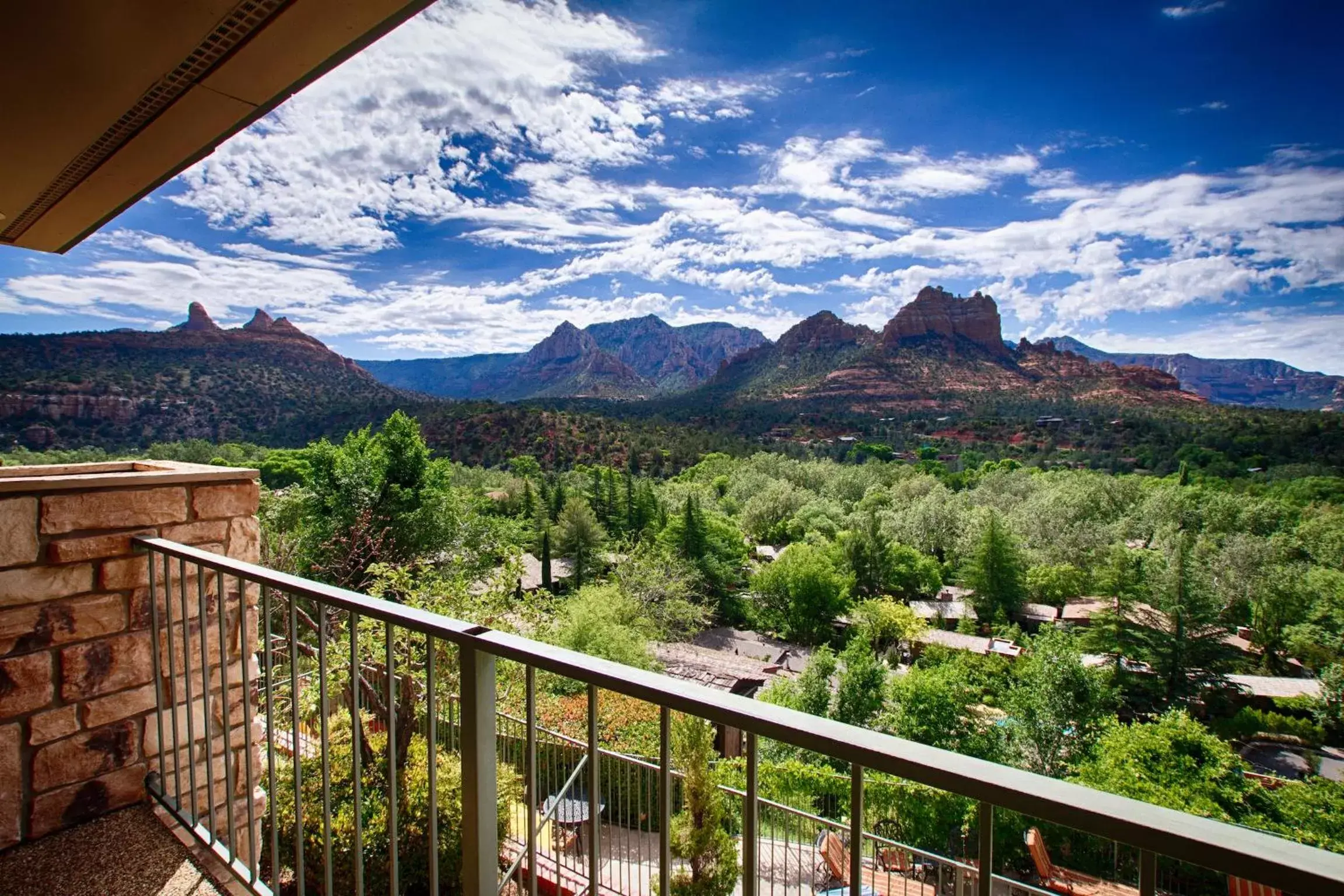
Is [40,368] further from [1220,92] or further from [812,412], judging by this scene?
[1220,92]

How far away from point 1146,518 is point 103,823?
35.0m

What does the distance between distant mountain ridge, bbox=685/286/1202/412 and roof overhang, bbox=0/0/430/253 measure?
66130 mm

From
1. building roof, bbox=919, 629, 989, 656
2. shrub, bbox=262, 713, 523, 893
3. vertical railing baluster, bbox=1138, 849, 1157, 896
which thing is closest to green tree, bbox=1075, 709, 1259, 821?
building roof, bbox=919, 629, 989, 656

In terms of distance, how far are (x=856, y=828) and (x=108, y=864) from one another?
97.0 inches

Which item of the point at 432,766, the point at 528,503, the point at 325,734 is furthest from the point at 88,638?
the point at 528,503

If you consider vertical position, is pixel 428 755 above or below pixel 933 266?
below

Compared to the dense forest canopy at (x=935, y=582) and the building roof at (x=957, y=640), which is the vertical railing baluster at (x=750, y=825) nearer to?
the dense forest canopy at (x=935, y=582)

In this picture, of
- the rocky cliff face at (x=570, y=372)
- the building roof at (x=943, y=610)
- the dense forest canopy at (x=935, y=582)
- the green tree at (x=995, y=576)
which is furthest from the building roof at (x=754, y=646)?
the rocky cliff face at (x=570, y=372)

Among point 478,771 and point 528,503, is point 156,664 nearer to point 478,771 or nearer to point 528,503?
point 478,771

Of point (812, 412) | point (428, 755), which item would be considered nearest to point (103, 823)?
point (428, 755)

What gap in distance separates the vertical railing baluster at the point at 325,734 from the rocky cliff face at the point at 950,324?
263ft

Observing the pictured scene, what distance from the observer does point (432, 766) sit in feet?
4.01

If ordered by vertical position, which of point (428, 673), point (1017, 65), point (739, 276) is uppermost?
→ point (739, 276)

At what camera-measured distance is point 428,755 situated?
1.21 metres
